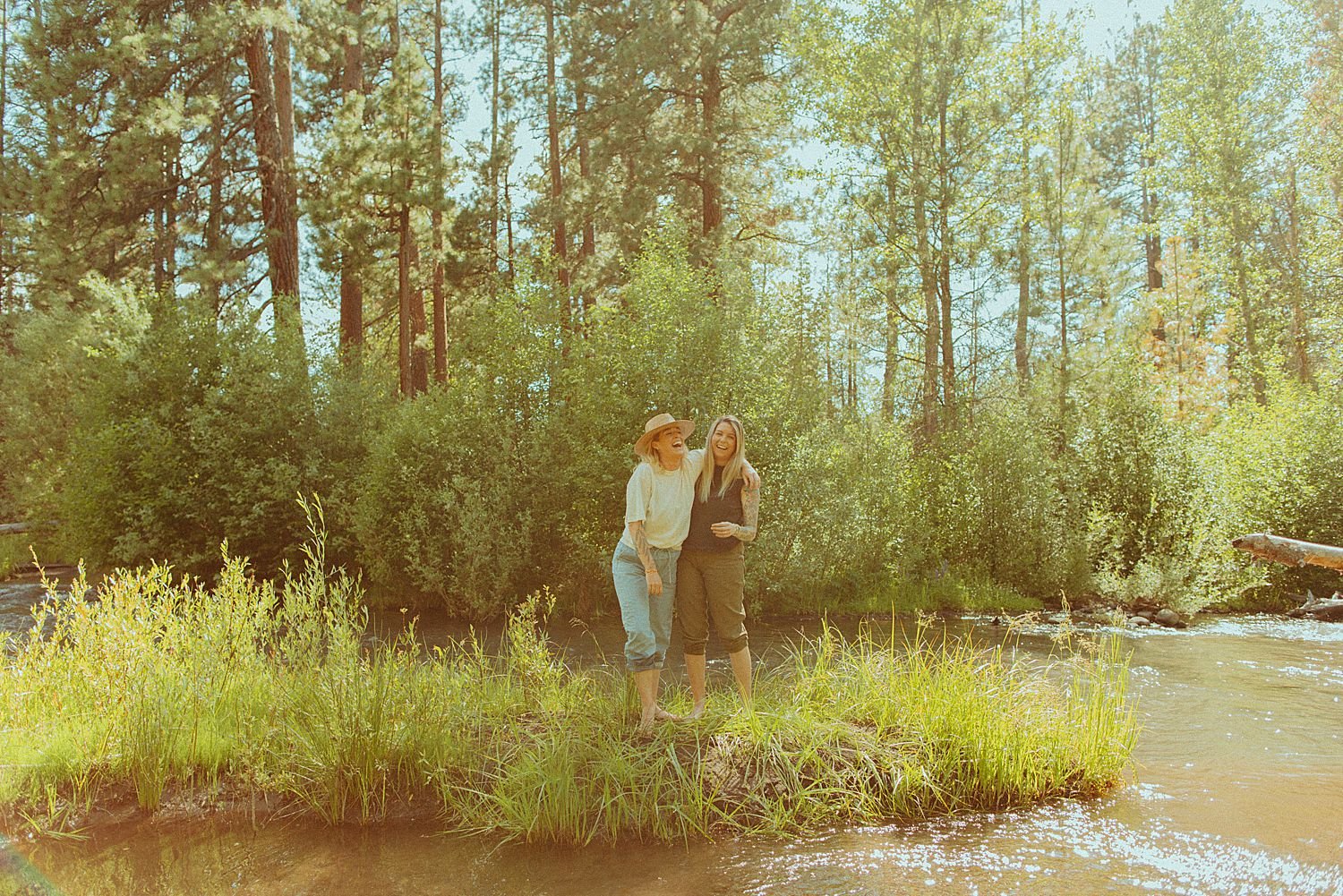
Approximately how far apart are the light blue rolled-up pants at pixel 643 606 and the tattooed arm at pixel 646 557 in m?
0.09

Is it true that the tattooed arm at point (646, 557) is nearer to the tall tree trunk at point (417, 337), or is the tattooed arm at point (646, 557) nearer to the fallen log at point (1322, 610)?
the fallen log at point (1322, 610)

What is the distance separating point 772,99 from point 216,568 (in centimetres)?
1522

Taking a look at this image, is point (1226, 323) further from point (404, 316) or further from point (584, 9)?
point (404, 316)

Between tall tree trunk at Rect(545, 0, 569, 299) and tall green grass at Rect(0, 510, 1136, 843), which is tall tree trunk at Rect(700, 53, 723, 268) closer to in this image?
tall tree trunk at Rect(545, 0, 569, 299)

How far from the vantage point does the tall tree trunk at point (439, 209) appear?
20000 millimetres

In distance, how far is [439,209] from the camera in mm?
20391

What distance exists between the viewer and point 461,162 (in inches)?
872

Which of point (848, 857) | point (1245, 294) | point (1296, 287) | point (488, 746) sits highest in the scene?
point (1245, 294)

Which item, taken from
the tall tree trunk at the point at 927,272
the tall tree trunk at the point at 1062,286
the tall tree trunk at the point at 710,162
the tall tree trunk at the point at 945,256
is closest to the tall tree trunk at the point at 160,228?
the tall tree trunk at the point at 710,162

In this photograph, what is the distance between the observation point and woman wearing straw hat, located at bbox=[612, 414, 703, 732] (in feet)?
19.1

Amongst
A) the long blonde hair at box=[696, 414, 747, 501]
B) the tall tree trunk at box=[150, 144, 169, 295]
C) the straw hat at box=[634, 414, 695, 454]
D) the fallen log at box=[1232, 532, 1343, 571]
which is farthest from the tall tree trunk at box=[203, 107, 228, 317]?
the fallen log at box=[1232, 532, 1343, 571]

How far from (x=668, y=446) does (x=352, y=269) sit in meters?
15.4

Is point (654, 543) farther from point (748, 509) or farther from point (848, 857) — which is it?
point (848, 857)

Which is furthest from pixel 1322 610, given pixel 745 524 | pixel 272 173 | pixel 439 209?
pixel 272 173
